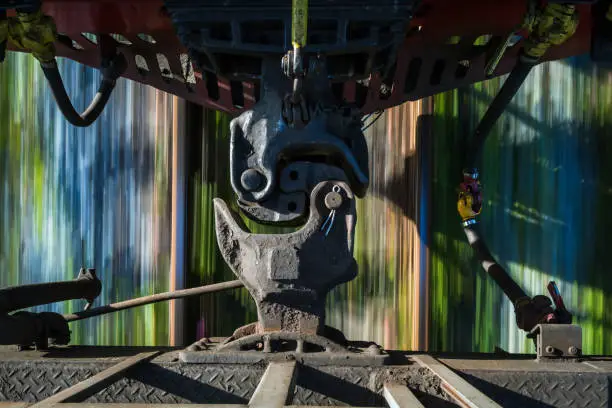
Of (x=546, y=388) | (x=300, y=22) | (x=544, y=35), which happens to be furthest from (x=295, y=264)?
(x=544, y=35)

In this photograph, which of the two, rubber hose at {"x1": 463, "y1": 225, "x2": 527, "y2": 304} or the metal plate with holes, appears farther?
rubber hose at {"x1": 463, "y1": 225, "x2": 527, "y2": 304}

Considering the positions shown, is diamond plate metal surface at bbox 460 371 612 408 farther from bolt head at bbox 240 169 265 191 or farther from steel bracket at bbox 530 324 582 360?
bolt head at bbox 240 169 265 191

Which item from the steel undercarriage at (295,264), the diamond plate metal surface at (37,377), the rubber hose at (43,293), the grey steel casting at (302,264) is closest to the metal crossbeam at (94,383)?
the steel undercarriage at (295,264)

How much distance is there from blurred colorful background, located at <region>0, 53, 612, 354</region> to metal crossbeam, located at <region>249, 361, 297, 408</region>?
5.90 ft

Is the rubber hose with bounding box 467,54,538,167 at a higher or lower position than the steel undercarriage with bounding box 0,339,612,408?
higher

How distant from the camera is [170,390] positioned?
1938 mm

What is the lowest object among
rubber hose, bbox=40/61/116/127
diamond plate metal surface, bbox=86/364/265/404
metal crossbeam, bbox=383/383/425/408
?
diamond plate metal surface, bbox=86/364/265/404

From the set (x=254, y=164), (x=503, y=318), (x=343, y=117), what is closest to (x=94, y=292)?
(x=254, y=164)

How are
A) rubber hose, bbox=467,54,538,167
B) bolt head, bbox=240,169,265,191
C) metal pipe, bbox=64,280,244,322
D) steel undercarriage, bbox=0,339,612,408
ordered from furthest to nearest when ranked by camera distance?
1. metal pipe, bbox=64,280,244,322
2. rubber hose, bbox=467,54,538,167
3. bolt head, bbox=240,169,265,191
4. steel undercarriage, bbox=0,339,612,408

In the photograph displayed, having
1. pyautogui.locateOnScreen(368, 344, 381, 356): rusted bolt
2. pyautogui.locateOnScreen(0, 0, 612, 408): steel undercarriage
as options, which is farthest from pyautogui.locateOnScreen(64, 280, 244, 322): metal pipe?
pyautogui.locateOnScreen(368, 344, 381, 356): rusted bolt

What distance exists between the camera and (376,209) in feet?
11.7

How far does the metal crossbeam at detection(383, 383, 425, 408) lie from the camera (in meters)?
1.50

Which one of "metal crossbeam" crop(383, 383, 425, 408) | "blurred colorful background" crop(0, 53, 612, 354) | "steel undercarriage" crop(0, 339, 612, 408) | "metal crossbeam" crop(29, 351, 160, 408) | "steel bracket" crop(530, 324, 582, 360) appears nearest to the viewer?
"metal crossbeam" crop(29, 351, 160, 408)

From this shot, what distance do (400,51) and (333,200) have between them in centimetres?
108
